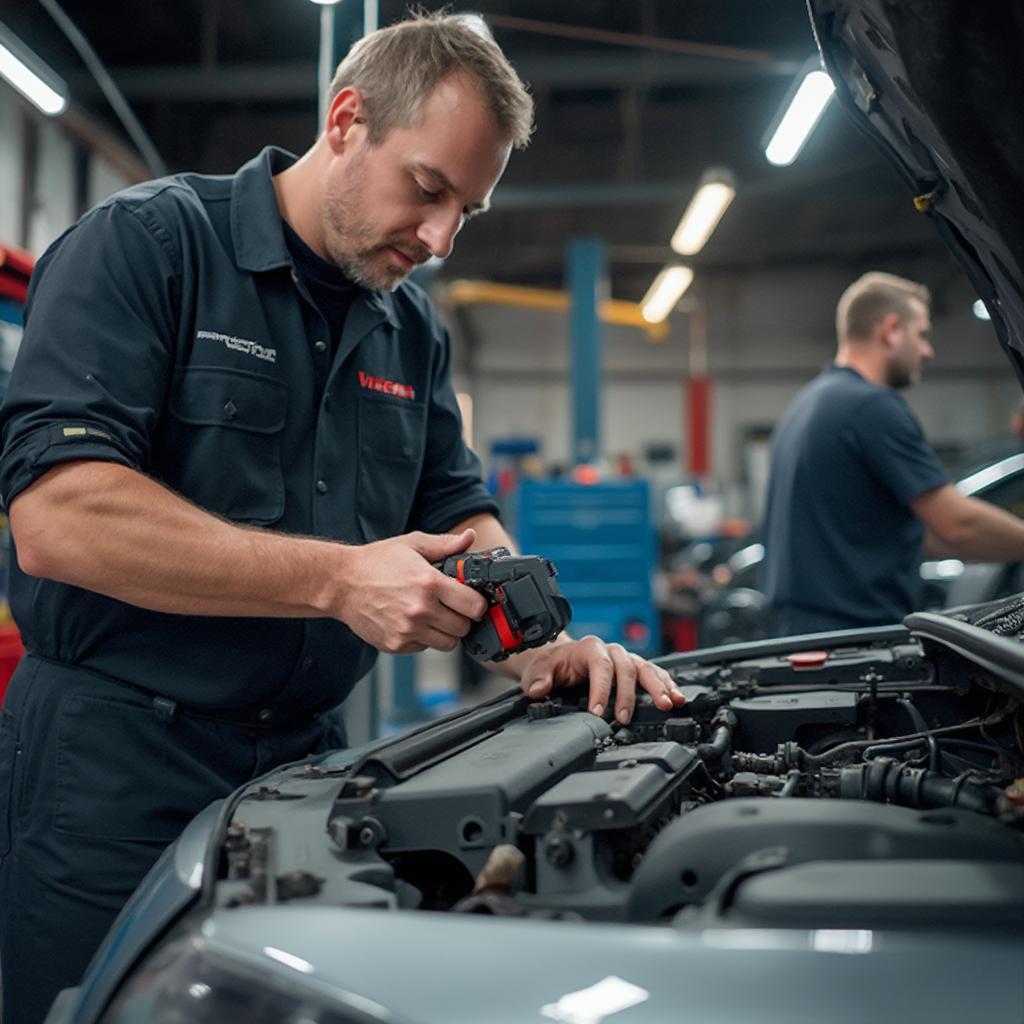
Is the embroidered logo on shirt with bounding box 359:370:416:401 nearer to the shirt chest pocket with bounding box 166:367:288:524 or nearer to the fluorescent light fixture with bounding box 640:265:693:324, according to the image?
the shirt chest pocket with bounding box 166:367:288:524

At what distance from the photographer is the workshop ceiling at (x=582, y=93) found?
278 inches

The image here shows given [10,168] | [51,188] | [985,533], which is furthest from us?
[51,188]

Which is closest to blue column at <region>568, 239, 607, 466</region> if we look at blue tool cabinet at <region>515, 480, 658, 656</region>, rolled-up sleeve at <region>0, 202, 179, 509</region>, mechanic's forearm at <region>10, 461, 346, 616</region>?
blue tool cabinet at <region>515, 480, 658, 656</region>

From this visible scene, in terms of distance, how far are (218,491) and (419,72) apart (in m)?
0.67

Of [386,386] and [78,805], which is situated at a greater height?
[386,386]

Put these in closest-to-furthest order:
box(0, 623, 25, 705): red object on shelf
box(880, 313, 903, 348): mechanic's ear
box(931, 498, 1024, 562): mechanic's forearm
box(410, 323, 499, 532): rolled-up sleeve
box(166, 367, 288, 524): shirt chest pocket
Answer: box(166, 367, 288, 524): shirt chest pocket, box(410, 323, 499, 532): rolled-up sleeve, box(931, 498, 1024, 562): mechanic's forearm, box(880, 313, 903, 348): mechanic's ear, box(0, 623, 25, 705): red object on shelf

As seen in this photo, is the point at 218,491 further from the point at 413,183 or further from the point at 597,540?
the point at 597,540

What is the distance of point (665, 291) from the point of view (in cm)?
1012

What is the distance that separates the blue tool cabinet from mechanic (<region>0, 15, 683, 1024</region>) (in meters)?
4.29

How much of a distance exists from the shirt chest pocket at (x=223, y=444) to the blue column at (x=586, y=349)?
19.1 feet

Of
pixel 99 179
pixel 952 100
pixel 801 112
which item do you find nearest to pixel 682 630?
pixel 801 112

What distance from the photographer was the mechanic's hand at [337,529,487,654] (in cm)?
127

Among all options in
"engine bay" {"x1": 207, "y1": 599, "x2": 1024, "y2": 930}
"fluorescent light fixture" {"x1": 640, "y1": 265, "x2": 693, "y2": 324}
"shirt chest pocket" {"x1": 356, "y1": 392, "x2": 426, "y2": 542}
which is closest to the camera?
"engine bay" {"x1": 207, "y1": 599, "x2": 1024, "y2": 930}

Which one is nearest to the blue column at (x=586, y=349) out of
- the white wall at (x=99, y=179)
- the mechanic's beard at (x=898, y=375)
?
the white wall at (x=99, y=179)
